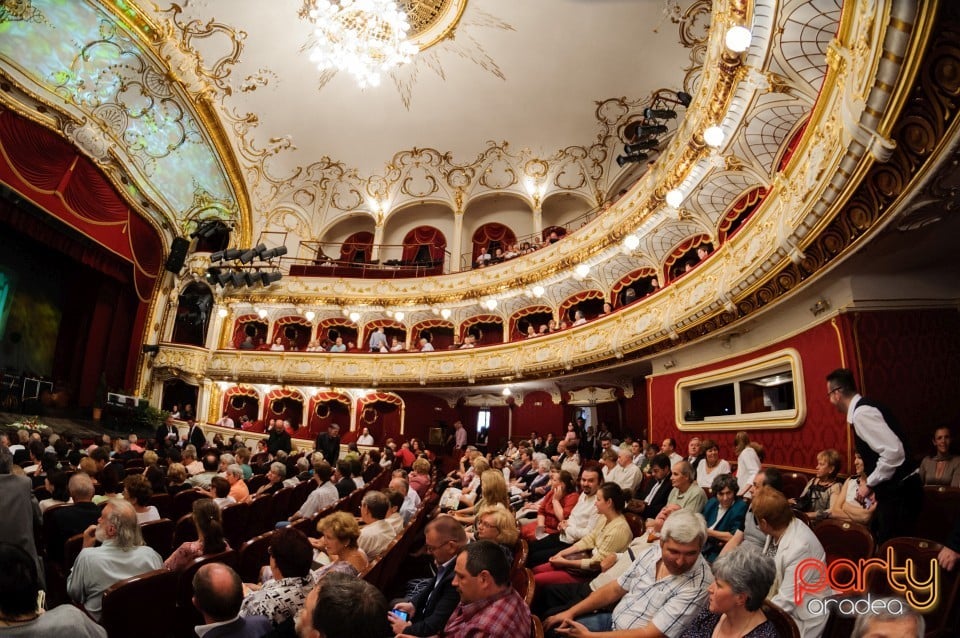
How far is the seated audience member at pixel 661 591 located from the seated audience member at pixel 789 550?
0.98 ft

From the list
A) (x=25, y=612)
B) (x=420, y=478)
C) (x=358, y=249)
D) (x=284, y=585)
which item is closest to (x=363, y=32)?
(x=358, y=249)

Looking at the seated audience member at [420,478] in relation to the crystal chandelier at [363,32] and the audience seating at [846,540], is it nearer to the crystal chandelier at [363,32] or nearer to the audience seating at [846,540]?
the audience seating at [846,540]

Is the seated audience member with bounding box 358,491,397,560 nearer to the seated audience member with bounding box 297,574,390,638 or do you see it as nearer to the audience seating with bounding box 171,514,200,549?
the audience seating with bounding box 171,514,200,549

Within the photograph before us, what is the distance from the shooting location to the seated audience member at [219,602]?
1.68 metres

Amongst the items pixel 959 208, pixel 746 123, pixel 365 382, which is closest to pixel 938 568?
pixel 959 208

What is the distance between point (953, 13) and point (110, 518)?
4586mm

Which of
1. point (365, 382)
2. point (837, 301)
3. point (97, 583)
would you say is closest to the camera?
point (97, 583)

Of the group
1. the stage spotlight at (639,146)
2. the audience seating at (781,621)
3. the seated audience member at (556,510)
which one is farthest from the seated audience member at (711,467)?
the stage spotlight at (639,146)

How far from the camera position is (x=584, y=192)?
51.9 feet

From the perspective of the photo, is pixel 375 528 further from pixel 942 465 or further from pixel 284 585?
pixel 942 465

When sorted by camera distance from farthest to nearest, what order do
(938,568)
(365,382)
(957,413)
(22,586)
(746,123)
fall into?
1. (365,382)
2. (746,123)
3. (957,413)
4. (938,568)
5. (22,586)

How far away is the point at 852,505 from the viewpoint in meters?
3.18

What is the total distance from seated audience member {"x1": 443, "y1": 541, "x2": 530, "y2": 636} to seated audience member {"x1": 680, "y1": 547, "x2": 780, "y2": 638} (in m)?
0.65

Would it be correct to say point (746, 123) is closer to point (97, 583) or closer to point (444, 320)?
point (97, 583)
